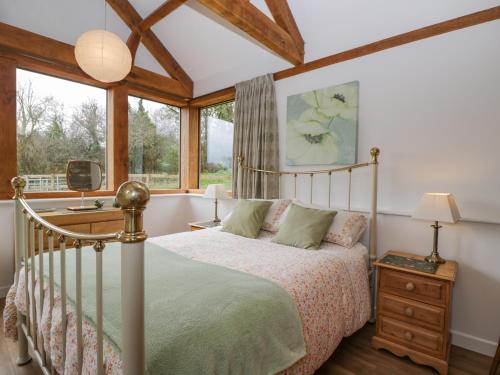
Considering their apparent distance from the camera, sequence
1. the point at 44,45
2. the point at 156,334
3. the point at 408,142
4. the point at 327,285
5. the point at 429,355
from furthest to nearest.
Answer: the point at 44,45 → the point at 408,142 → the point at 429,355 → the point at 327,285 → the point at 156,334

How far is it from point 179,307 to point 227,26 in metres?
2.55

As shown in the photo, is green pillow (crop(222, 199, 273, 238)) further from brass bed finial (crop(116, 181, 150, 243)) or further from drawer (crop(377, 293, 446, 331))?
brass bed finial (crop(116, 181, 150, 243))

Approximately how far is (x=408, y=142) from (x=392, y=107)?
0.33 metres

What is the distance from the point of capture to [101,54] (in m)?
2.09

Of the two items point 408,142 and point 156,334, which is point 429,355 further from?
point 156,334

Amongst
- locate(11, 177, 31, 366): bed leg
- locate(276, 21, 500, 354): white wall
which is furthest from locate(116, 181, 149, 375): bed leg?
locate(276, 21, 500, 354): white wall

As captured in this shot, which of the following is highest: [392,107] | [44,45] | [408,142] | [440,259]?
[44,45]

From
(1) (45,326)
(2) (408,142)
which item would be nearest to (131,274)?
(1) (45,326)

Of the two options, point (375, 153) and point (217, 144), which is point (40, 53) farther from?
point (375, 153)

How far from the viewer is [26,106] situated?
287 cm

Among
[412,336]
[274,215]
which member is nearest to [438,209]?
[412,336]

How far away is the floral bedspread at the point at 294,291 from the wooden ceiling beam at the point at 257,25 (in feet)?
5.81

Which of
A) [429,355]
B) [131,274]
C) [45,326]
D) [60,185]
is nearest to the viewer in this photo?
[131,274]

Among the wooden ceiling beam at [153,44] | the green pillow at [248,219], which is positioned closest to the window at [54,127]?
the wooden ceiling beam at [153,44]
